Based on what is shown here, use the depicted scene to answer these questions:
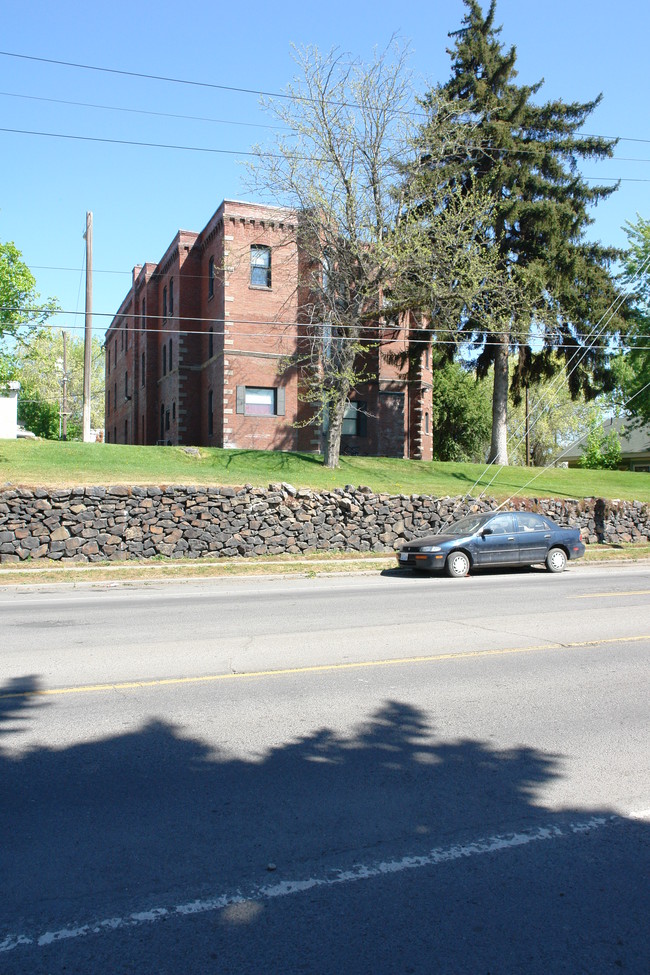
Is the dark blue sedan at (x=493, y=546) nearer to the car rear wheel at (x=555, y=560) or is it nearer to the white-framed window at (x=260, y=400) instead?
the car rear wheel at (x=555, y=560)

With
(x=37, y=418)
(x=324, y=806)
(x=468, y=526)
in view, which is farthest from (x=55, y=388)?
(x=324, y=806)

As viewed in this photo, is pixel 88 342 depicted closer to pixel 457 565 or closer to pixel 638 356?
pixel 457 565

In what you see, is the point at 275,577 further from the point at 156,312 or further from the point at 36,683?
the point at 156,312

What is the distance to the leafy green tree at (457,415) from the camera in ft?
151

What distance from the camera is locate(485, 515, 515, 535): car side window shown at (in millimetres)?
18469

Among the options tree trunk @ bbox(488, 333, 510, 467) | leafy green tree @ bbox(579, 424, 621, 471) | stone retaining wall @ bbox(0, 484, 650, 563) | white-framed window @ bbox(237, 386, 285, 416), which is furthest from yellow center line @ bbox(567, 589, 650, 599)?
leafy green tree @ bbox(579, 424, 621, 471)

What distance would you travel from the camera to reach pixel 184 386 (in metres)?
36.7

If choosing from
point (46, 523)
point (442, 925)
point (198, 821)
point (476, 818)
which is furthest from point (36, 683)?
point (46, 523)

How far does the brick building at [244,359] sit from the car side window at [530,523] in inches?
443

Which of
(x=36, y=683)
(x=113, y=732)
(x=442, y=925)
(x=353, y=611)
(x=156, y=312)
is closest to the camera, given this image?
(x=442, y=925)

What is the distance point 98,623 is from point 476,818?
754 centimetres

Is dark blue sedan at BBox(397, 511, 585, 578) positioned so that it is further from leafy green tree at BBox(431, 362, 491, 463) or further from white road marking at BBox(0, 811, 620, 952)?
leafy green tree at BBox(431, 362, 491, 463)

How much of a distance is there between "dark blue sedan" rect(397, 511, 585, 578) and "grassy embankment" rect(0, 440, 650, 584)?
93.3 inches

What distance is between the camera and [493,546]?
18297 mm
